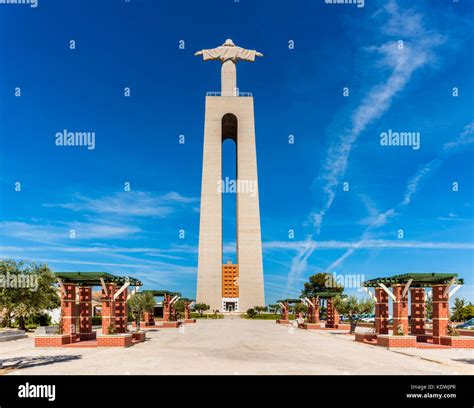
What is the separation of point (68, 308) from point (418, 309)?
75.7 feet

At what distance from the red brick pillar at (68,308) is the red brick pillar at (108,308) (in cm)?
216

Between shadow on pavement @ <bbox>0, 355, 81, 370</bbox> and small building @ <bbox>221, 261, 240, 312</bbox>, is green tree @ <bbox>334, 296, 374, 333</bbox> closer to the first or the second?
shadow on pavement @ <bbox>0, 355, 81, 370</bbox>

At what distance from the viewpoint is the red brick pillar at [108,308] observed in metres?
27.7

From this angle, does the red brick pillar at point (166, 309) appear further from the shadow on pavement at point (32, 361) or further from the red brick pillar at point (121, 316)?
the shadow on pavement at point (32, 361)

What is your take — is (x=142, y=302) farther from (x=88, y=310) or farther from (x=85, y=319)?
(x=85, y=319)

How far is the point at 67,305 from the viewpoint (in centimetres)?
2852

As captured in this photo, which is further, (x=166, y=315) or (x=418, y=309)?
(x=166, y=315)

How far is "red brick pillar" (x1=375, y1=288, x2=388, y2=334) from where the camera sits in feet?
100

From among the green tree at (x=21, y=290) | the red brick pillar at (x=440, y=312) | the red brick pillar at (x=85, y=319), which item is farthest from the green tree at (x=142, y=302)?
the red brick pillar at (x=440, y=312)

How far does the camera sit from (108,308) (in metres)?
28.1

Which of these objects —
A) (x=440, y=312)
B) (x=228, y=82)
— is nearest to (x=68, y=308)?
(x=440, y=312)
